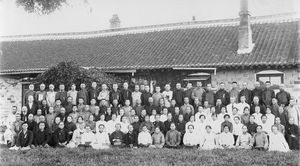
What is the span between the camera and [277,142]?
35.0 ft

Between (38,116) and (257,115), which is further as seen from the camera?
(38,116)

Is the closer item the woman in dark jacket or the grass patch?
the grass patch

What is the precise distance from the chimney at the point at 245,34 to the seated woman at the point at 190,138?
5718 millimetres

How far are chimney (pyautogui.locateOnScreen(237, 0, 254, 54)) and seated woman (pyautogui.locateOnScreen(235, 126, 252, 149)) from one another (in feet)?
18.5

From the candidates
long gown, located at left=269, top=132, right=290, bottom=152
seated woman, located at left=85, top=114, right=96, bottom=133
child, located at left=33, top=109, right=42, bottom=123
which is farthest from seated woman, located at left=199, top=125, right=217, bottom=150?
child, located at left=33, top=109, right=42, bottom=123

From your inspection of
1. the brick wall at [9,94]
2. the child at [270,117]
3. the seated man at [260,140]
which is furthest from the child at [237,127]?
the brick wall at [9,94]

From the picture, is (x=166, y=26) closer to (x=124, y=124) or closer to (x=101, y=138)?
(x=124, y=124)

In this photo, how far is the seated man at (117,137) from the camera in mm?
11468

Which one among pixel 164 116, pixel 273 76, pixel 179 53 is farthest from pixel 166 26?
pixel 164 116

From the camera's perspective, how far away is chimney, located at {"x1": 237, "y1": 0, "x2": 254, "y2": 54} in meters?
16.2

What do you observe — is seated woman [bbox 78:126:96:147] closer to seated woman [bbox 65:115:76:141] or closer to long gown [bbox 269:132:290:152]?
seated woman [bbox 65:115:76:141]

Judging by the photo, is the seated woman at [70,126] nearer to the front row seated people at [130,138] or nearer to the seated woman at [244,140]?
the front row seated people at [130,138]

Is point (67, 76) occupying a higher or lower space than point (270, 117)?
higher

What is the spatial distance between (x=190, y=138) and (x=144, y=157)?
237 centimetres
